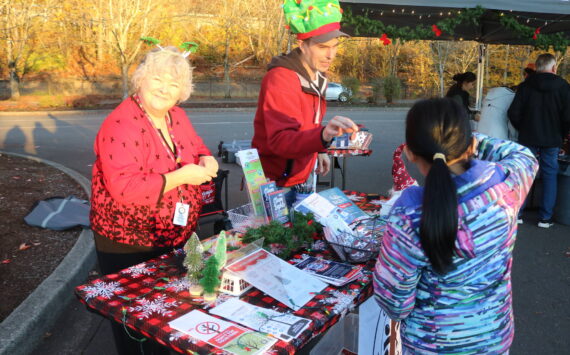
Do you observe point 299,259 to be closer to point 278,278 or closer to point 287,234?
point 287,234

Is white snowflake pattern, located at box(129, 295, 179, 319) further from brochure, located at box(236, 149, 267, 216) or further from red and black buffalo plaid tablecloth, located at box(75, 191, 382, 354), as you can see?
brochure, located at box(236, 149, 267, 216)

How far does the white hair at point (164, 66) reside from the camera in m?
2.11

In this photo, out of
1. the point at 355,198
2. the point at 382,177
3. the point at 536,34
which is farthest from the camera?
the point at 382,177

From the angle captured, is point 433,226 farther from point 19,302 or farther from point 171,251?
point 19,302

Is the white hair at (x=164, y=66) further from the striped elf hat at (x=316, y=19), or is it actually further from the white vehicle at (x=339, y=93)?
the white vehicle at (x=339, y=93)

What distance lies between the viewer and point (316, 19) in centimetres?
233

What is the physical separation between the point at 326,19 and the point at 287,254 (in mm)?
1200

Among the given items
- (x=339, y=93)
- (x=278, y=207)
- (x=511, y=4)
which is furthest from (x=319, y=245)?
(x=339, y=93)

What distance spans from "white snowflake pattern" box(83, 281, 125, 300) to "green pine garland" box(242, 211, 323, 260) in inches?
24.7

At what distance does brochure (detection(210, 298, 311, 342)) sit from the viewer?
60.4 inches

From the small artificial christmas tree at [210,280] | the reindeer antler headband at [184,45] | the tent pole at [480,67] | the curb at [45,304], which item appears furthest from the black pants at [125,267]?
the tent pole at [480,67]

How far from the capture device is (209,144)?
1127 centimetres

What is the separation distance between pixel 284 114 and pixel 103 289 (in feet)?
Answer: 3.87

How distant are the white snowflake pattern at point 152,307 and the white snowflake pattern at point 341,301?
588 mm
